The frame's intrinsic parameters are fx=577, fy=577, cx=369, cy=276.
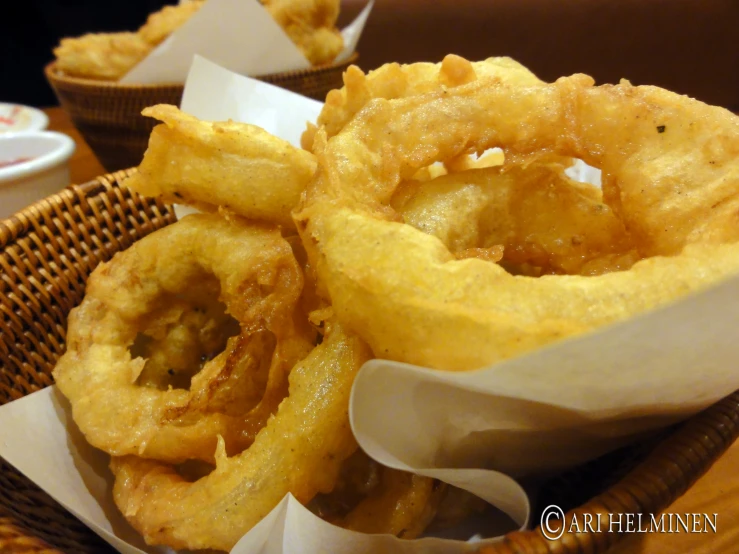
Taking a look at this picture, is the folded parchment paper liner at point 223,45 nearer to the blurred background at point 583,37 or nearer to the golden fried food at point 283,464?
the golden fried food at point 283,464

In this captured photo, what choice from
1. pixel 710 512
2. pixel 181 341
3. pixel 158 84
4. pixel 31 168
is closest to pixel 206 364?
pixel 181 341

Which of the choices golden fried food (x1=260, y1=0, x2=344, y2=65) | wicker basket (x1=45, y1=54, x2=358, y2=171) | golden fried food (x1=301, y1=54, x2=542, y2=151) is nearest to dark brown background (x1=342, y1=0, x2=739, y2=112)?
golden fried food (x1=260, y1=0, x2=344, y2=65)

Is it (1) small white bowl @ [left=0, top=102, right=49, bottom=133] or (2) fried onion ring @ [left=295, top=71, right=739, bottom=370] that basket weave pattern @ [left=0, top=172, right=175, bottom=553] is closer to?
(2) fried onion ring @ [left=295, top=71, right=739, bottom=370]

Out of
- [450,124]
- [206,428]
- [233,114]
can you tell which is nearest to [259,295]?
[206,428]

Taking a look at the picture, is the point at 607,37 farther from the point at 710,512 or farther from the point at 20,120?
the point at 20,120

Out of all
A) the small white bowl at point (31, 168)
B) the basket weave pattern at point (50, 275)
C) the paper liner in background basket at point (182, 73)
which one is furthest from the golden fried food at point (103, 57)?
the basket weave pattern at point (50, 275)
